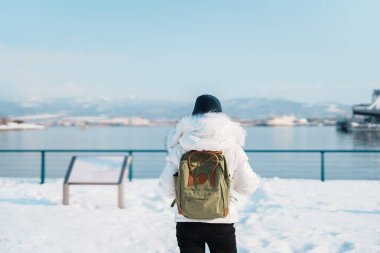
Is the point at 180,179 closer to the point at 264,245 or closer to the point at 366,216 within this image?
the point at 264,245

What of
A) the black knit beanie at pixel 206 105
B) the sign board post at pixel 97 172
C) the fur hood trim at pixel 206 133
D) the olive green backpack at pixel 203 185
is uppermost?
the black knit beanie at pixel 206 105

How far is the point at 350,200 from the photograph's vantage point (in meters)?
8.41

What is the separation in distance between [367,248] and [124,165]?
4.49 meters

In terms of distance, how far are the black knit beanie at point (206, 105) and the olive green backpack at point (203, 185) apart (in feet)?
0.86

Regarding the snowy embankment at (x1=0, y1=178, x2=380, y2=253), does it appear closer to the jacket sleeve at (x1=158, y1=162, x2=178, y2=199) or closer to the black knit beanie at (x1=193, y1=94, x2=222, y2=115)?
the jacket sleeve at (x1=158, y1=162, x2=178, y2=199)

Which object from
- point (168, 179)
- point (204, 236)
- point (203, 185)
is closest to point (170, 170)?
point (168, 179)

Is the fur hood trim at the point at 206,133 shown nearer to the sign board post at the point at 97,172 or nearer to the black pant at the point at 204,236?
the black pant at the point at 204,236

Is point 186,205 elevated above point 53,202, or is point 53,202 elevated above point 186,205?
point 186,205

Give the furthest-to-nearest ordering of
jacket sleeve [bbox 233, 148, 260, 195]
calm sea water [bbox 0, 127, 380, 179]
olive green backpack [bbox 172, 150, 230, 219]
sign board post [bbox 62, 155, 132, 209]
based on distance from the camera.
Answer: calm sea water [bbox 0, 127, 380, 179]
sign board post [bbox 62, 155, 132, 209]
jacket sleeve [bbox 233, 148, 260, 195]
olive green backpack [bbox 172, 150, 230, 219]

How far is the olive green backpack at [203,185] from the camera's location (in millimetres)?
2605

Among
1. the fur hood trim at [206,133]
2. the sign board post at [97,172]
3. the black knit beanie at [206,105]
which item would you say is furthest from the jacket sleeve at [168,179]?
the sign board post at [97,172]

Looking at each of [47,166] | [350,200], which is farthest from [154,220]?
[47,166]

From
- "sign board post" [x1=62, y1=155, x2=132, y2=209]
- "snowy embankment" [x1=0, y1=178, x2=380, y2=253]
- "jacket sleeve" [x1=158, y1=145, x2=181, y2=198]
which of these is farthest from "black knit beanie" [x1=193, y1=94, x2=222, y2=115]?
"sign board post" [x1=62, y1=155, x2=132, y2=209]

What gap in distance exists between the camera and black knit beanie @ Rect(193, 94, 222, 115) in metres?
2.73
